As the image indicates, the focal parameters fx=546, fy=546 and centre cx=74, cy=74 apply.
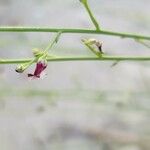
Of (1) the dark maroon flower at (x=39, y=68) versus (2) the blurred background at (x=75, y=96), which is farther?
(2) the blurred background at (x=75, y=96)

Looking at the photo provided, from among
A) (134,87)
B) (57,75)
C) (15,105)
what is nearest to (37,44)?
(57,75)

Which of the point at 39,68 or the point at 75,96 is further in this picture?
the point at 75,96

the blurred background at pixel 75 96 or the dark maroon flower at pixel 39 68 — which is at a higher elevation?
the blurred background at pixel 75 96

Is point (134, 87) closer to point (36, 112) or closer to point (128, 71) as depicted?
point (128, 71)

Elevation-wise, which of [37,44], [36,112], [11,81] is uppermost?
[37,44]

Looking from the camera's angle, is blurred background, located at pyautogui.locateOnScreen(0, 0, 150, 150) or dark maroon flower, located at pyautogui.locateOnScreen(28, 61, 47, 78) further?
blurred background, located at pyautogui.locateOnScreen(0, 0, 150, 150)

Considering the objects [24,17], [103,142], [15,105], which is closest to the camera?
[103,142]

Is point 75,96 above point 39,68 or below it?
above

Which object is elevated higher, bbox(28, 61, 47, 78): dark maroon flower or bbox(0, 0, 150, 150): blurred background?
bbox(0, 0, 150, 150): blurred background
